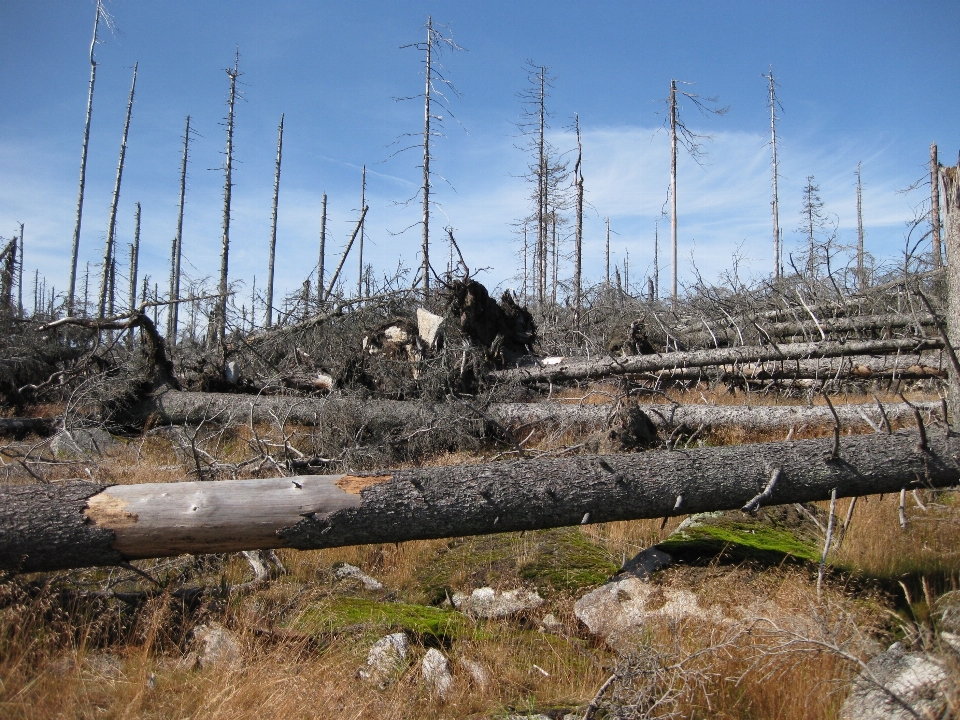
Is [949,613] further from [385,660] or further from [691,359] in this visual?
[691,359]

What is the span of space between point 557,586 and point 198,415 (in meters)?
6.92

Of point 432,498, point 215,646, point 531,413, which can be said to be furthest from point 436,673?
point 531,413

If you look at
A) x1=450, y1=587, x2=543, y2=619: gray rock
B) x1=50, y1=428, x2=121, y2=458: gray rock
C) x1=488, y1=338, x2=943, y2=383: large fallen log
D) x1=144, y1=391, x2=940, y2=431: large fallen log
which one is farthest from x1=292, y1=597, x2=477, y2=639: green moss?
x1=488, y1=338, x2=943, y2=383: large fallen log

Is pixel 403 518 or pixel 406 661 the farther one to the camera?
pixel 403 518

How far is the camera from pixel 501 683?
3588 mm

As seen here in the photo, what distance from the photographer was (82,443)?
807cm

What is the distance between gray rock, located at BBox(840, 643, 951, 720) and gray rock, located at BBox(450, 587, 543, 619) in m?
2.09

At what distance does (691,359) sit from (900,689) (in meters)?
6.69

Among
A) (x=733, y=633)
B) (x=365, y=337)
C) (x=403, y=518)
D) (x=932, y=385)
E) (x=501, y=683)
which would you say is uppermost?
(x=365, y=337)

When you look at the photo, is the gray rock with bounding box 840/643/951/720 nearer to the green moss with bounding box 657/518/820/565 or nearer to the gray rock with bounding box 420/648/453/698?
the green moss with bounding box 657/518/820/565

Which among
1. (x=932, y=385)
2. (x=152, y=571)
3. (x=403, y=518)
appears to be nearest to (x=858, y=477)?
(x=403, y=518)

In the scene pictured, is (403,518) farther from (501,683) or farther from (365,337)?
(365,337)

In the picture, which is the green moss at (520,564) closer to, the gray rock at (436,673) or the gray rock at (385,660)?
the gray rock at (385,660)

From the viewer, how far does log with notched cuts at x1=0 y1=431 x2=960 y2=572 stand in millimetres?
3797
